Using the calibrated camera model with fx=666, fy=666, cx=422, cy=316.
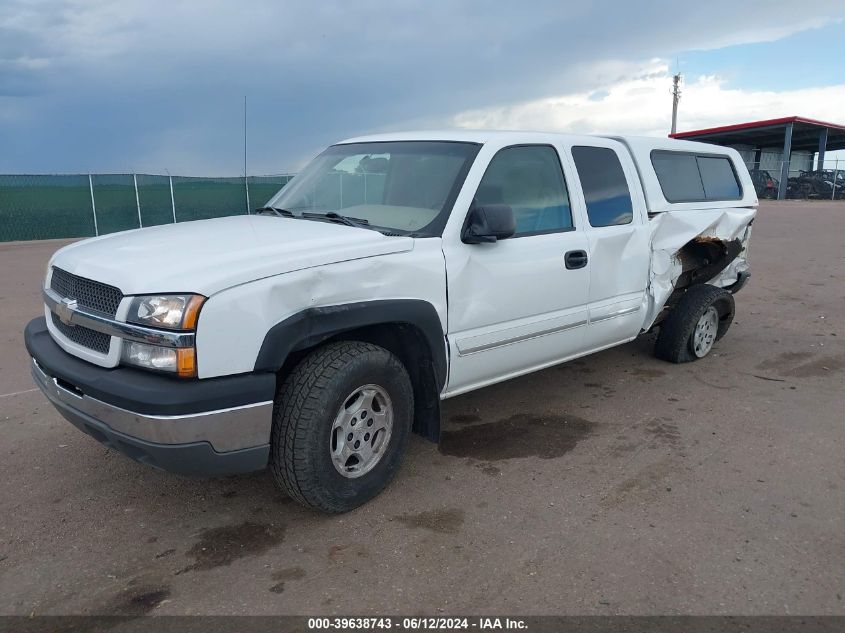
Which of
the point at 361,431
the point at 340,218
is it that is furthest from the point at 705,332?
the point at 361,431

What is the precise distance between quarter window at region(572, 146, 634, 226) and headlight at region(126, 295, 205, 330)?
2741 millimetres

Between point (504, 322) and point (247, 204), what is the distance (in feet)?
66.7

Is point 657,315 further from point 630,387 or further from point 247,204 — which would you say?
point 247,204

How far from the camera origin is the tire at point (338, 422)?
3.02m

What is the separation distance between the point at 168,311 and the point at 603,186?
10.3ft

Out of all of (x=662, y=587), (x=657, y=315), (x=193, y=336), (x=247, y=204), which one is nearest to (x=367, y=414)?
(x=193, y=336)

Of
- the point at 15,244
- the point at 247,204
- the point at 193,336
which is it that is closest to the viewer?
the point at 193,336

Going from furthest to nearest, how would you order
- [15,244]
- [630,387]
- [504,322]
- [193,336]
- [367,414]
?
[15,244]
[630,387]
[504,322]
[367,414]
[193,336]

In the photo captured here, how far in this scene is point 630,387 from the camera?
17.4 ft

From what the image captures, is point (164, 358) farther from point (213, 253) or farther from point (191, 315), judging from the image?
point (213, 253)

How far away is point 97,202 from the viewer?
19078 millimetres

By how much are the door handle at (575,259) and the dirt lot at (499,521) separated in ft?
3.57

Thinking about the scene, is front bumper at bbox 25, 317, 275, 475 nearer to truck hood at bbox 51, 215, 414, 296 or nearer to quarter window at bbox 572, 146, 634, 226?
truck hood at bbox 51, 215, 414, 296

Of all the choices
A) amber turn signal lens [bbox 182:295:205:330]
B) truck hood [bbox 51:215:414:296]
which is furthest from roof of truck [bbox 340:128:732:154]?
amber turn signal lens [bbox 182:295:205:330]
